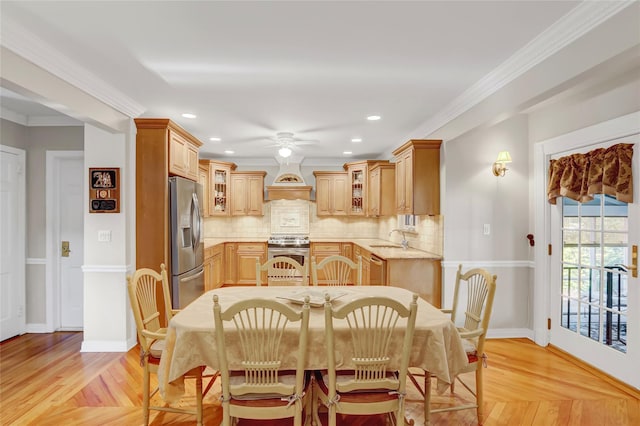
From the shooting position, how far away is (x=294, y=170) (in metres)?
7.00

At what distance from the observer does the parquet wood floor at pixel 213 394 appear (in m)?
2.51

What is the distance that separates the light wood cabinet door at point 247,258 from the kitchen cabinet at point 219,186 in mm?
781

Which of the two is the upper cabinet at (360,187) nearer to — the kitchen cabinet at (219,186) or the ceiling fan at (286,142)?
the ceiling fan at (286,142)

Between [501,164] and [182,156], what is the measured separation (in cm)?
367

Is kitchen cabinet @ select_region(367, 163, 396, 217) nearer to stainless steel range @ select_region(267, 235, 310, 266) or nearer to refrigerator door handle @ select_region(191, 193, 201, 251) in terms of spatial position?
stainless steel range @ select_region(267, 235, 310, 266)

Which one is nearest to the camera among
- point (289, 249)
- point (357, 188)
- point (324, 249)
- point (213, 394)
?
point (213, 394)

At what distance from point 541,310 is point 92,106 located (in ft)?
16.3

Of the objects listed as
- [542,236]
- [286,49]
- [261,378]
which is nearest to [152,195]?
[286,49]

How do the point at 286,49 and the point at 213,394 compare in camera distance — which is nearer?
the point at 286,49

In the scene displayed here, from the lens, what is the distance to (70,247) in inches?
169

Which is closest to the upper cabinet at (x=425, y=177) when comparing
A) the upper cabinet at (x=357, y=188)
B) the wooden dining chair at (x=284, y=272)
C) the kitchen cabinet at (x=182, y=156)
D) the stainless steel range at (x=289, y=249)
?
the wooden dining chair at (x=284, y=272)

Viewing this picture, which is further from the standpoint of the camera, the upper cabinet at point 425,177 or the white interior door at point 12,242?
the upper cabinet at point 425,177

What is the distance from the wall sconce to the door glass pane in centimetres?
68

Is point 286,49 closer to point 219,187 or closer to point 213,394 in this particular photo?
point 213,394
